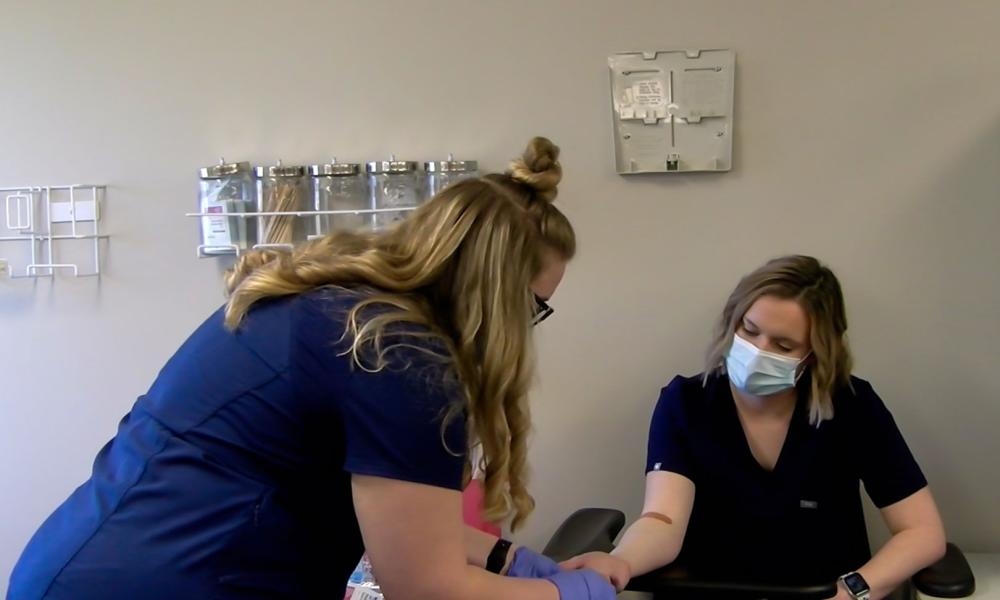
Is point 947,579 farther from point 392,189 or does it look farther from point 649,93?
point 392,189

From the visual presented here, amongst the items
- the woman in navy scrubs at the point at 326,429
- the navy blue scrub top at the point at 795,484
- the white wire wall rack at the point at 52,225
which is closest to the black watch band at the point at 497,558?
the woman in navy scrubs at the point at 326,429

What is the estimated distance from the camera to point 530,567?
1270 millimetres

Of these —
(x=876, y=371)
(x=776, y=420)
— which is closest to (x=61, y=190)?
(x=776, y=420)

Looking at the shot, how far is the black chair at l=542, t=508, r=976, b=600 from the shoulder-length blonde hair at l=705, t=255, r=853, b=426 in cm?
32

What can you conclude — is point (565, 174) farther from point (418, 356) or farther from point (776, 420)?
point (418, 356)

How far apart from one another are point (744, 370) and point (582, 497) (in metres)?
0.55

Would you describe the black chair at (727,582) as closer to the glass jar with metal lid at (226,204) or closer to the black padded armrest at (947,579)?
the black padded armrest at (947,579)

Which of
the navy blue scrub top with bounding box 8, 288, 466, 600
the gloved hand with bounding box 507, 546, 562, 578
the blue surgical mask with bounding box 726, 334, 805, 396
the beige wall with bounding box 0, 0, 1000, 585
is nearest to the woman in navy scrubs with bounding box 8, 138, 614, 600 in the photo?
the navy blue scrub top with bounding box 8, 288, 466, 600

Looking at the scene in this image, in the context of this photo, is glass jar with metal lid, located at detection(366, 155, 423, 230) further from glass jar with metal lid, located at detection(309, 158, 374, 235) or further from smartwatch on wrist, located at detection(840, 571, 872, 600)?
smartwatch on wrist, located at detection(840, 571, 872, 600)

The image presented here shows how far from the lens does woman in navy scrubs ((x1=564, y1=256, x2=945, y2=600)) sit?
63.4 inches

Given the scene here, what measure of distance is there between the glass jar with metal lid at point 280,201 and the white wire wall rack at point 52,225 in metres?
0.39

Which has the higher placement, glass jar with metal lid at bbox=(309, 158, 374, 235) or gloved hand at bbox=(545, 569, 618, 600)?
glass jar with metal lid at bbox=(309, 158, 374, 235)

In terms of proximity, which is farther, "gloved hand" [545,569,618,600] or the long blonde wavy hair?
"gloved hand" [545,569,618,600]

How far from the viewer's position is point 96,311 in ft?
6.70
